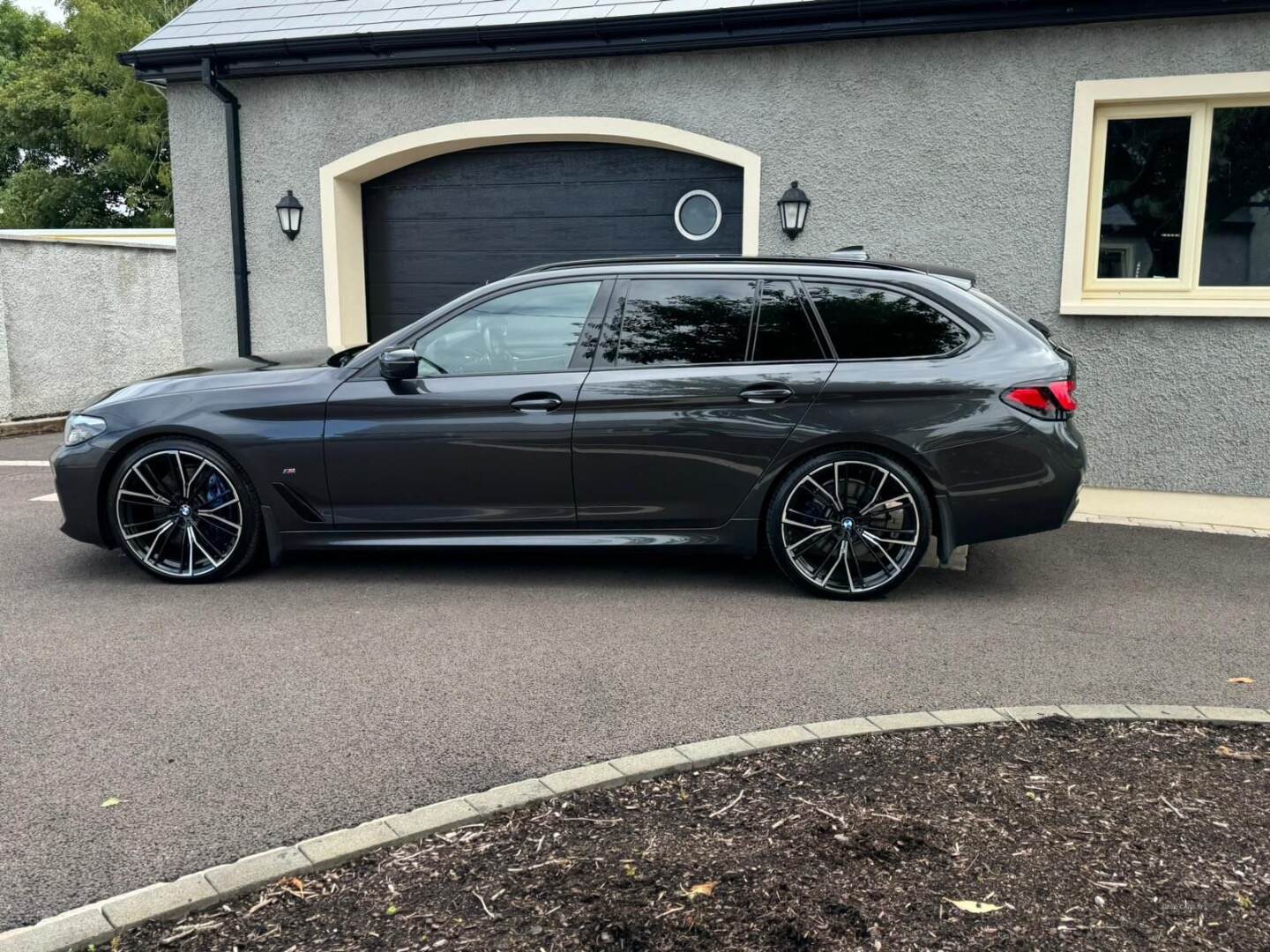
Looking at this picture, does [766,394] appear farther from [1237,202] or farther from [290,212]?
[290,212]

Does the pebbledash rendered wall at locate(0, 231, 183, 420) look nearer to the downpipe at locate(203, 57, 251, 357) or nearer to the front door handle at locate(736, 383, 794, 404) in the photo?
the downpipe at locate(203, 57, 251, 357)

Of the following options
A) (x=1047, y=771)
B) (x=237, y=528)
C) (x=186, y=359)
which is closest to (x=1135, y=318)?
(x=1047, y=771)

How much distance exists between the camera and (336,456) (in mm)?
5953

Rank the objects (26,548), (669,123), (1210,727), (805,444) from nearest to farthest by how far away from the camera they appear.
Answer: (1210,727)
(805,444)
(26,548)
(669,123)

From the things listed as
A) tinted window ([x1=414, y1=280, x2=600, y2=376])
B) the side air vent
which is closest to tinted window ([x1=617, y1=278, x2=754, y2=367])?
tinted window ([x1=414, y1=280, x2=600, y2=376])

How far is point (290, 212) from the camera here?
10.1 meters

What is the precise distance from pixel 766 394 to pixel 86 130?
131 ft

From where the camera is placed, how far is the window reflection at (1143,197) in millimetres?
8195

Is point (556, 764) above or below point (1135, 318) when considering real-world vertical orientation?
below

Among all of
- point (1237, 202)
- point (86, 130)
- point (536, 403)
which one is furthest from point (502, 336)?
point (86, 130)

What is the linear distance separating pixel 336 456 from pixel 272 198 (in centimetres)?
517

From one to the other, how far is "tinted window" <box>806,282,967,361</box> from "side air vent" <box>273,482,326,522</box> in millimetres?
2801

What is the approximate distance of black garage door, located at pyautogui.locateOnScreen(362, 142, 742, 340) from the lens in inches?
372

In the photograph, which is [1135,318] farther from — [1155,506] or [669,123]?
[669,123]
